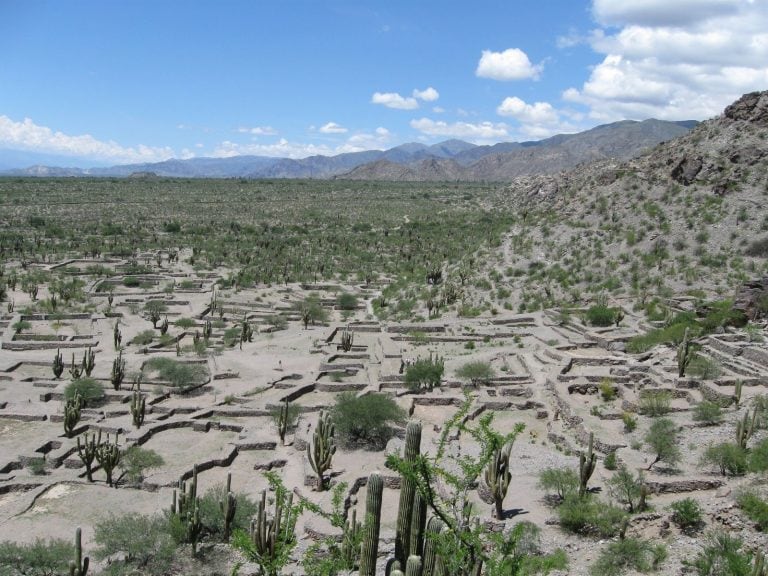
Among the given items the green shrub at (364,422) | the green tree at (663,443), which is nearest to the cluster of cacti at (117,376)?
the green shrub at (364,422)

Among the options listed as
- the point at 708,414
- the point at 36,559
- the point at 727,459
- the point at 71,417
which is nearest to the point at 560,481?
the point at 727,459

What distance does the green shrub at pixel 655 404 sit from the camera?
1997cm

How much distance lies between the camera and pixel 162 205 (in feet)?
330

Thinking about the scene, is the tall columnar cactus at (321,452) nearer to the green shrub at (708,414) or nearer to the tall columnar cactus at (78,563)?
the tall columnar cactus at (78,563)

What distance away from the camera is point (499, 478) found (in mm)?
14211

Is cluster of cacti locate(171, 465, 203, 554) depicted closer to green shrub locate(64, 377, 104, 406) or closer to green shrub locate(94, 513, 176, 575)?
green shrub locate(94, 513, 176, 575)

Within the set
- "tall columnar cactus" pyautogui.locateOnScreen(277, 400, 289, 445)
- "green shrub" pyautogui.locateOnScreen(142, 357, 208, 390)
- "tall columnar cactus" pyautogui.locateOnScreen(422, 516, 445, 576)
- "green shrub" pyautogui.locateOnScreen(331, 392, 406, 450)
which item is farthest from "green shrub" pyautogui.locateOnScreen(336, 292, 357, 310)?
"tall columnar cactus" pyautogui.locateOnScreen(422, 516, 445, 576)

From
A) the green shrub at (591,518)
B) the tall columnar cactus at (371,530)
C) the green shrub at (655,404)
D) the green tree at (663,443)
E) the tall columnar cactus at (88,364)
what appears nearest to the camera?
the tall columnar cactus at (371,530)

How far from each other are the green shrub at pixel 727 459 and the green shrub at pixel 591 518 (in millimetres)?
3327

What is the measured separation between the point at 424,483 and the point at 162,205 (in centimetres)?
9833

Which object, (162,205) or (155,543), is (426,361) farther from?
(162,205)

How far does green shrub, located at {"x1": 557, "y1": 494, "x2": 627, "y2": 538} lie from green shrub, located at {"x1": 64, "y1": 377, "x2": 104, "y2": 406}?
16.7 metres

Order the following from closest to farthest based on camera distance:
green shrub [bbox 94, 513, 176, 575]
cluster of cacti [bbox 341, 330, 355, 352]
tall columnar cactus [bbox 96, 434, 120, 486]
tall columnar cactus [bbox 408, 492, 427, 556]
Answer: tall columnar cactus [bbox 408, 492, 427, 556] → green shrub [bbox 94, 513, 176, 575] → tall columnar cactus [bbox 96, 434, 120, 486] → cluster of cacti [bbox 341, 330, 355, 352]

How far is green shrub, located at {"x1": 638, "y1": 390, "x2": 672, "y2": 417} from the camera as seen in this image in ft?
65.5
